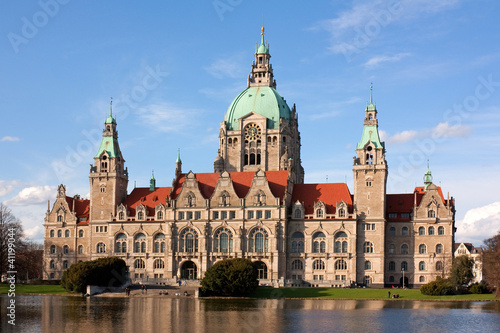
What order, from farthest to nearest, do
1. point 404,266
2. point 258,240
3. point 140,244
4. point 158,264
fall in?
point 140,244 → point 158,264 → point 258,240 → point 404,266

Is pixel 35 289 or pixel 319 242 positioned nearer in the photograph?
pixel 35 289

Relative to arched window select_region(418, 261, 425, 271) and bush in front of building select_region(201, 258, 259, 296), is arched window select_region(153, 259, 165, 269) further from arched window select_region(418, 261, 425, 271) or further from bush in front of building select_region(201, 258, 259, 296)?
arched window select_region(418, 261, 425, 271)

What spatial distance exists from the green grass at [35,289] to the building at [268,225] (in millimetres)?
15862

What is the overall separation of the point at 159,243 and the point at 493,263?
60.5 m

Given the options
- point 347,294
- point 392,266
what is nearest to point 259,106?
point 392,266

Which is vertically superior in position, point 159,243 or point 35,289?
point 159,243

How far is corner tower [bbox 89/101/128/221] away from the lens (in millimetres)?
136875

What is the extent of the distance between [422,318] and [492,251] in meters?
35.7

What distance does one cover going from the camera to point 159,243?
132 metres

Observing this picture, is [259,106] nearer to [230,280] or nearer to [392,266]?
[392,266]

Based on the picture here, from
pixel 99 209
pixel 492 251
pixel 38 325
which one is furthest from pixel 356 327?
pixel 99 209

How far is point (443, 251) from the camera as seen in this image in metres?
123

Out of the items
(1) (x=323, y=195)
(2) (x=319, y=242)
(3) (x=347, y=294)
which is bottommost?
(3) (x=347, y=294)

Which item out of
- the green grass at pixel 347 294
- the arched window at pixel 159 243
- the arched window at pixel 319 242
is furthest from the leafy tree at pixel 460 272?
the arched window at pixel 159 243
